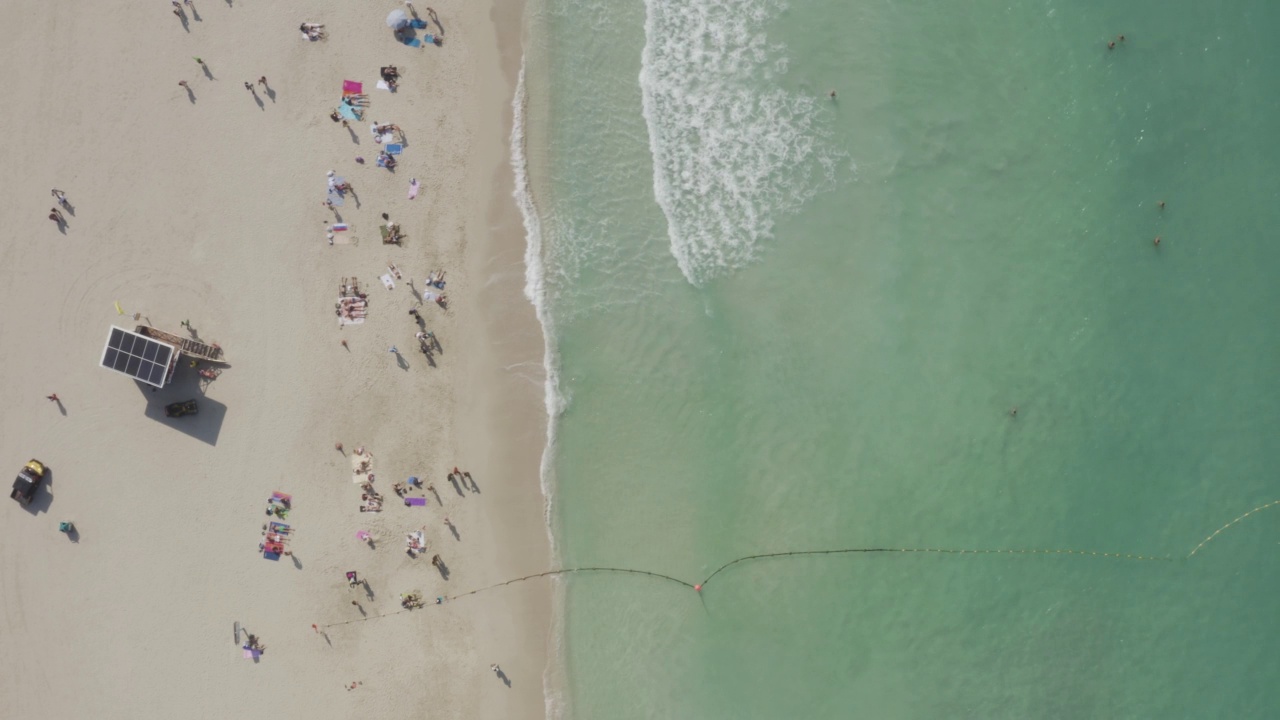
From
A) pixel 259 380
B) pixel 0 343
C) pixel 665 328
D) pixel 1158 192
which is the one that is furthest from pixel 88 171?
pixel 1158 192

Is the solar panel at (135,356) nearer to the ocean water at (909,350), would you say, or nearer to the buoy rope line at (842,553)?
the buoy rope line at (842,553)

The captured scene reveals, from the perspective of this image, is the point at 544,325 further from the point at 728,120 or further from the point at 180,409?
the point at 180,409

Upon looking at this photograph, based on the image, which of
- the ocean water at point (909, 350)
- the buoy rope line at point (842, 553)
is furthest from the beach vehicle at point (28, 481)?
the ocean water at point (909, 350)

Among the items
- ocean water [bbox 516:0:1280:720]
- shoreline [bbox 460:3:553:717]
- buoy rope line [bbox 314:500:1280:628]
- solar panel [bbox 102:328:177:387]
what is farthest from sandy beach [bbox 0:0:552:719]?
ocean water [bbox 516:0:1280:720]

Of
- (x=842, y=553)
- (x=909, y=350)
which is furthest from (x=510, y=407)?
(x=909, y=350)

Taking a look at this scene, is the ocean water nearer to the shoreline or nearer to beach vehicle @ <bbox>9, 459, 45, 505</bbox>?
the shoreline

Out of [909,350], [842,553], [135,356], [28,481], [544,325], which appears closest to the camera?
[135,356]
